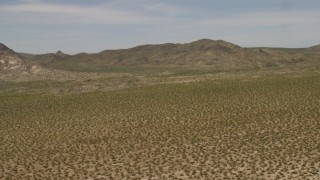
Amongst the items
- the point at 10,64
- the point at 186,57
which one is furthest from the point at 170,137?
the point at 186,57

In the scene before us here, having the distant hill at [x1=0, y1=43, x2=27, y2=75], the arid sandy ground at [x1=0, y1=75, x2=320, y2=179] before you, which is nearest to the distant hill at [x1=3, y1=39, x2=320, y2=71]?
the distant hill at [x1=0, y1=43, x2=27, y2=75]

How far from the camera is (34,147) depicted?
32281 mm

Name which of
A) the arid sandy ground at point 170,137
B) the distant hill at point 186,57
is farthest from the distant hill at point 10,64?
the arid sandy ground at point 170,137

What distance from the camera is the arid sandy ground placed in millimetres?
25109

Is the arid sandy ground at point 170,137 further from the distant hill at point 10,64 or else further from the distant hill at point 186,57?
the distant hill at point 186,57

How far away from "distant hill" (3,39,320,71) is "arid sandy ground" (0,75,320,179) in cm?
8077

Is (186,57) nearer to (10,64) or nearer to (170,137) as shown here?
(10,64)

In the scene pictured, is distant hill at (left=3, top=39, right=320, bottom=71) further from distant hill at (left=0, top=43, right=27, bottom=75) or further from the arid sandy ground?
the arid sandy ground

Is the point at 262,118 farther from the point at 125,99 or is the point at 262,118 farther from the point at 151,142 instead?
the point at 125,99

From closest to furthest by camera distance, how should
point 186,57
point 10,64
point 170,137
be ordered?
1. point 170,137
2. point 10,64
3. point 186,57

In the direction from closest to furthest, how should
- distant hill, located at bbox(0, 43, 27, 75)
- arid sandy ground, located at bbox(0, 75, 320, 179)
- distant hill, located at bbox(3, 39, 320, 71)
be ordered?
arid sandy ground, located at bbox(0, 75, 320, 179), distant hill, located at bbox(0, 43, 27, 75), distant hill, located at bbox(3, 39, 320, 71)

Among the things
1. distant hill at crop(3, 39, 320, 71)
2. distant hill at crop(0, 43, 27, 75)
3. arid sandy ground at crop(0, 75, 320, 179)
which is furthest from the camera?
distant hill at crop(3, 39, 320, 71)

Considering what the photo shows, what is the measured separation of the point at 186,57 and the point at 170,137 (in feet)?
441

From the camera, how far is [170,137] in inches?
1300
